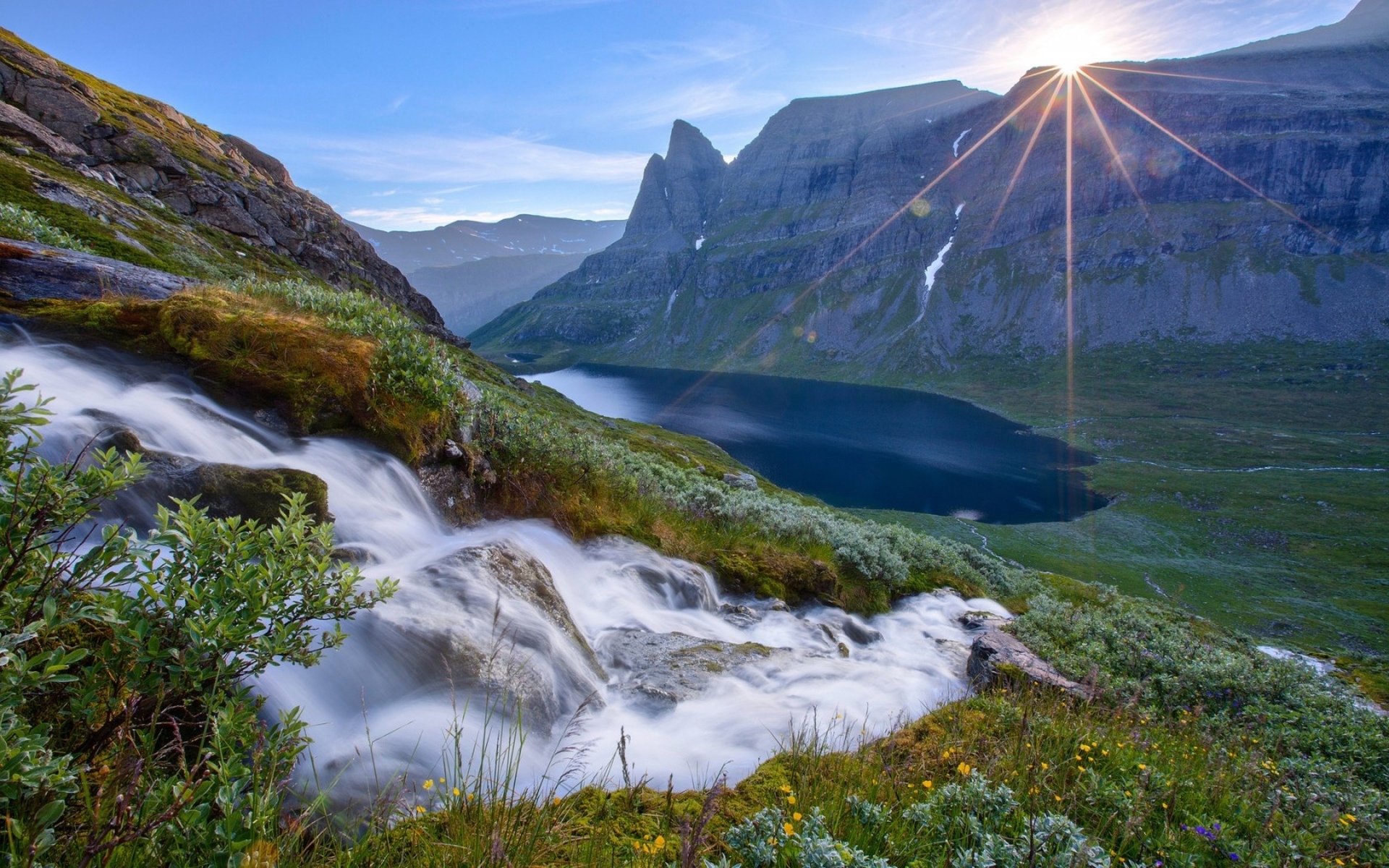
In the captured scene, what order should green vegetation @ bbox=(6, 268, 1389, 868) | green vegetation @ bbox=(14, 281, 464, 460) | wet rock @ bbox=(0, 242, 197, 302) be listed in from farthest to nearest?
wet rock @ bbox=(0, 242, 197, 302), green vegetation @ bbox=(14, 281, 464, 460), green vegetation @ bbox=(6, 268, 1389, 868)

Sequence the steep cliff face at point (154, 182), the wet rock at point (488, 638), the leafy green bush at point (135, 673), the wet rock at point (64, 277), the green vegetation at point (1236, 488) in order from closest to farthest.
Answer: the leafy green bush at point (135, 673)
the wet rock at point (488, 638)
the wet rock at point (64, 277)
the steep cliff face at point (154, 182)
the green vegetation at point (1236, 488)

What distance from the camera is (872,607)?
14258mm

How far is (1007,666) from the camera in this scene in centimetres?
1018

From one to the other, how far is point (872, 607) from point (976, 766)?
30.1ft

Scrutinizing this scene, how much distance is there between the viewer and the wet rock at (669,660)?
7891 millimetres

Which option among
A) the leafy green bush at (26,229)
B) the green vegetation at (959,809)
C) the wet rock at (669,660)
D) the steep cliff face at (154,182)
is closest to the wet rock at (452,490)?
the wet rock at (669,660)

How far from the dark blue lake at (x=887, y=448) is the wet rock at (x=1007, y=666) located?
58.8 meters

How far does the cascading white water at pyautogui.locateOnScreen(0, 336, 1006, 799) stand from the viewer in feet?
19.3

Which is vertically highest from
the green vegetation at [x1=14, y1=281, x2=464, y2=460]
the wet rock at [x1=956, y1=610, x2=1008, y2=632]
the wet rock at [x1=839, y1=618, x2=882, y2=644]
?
the green vegetation at [x1=14, y1=281, x2=464, y2=460]

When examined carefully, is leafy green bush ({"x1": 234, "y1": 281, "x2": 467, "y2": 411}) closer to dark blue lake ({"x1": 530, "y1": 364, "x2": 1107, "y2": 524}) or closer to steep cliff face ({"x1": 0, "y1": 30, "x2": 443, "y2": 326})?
steep cliff face ({"x1": 0, "y1": 30, "x2": 443, "y2": 326})

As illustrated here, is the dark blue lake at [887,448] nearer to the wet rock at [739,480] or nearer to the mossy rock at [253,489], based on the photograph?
the wet rock at [739,480]

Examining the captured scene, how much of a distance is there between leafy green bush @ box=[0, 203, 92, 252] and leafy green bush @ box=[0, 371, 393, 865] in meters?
14.8

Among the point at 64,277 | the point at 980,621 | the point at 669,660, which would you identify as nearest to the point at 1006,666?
the point at 980,621

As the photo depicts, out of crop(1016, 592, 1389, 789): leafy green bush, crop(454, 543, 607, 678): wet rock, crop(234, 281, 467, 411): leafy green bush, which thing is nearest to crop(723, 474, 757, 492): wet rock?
crop(1016, 592, 1389, 789): leafy green bush
